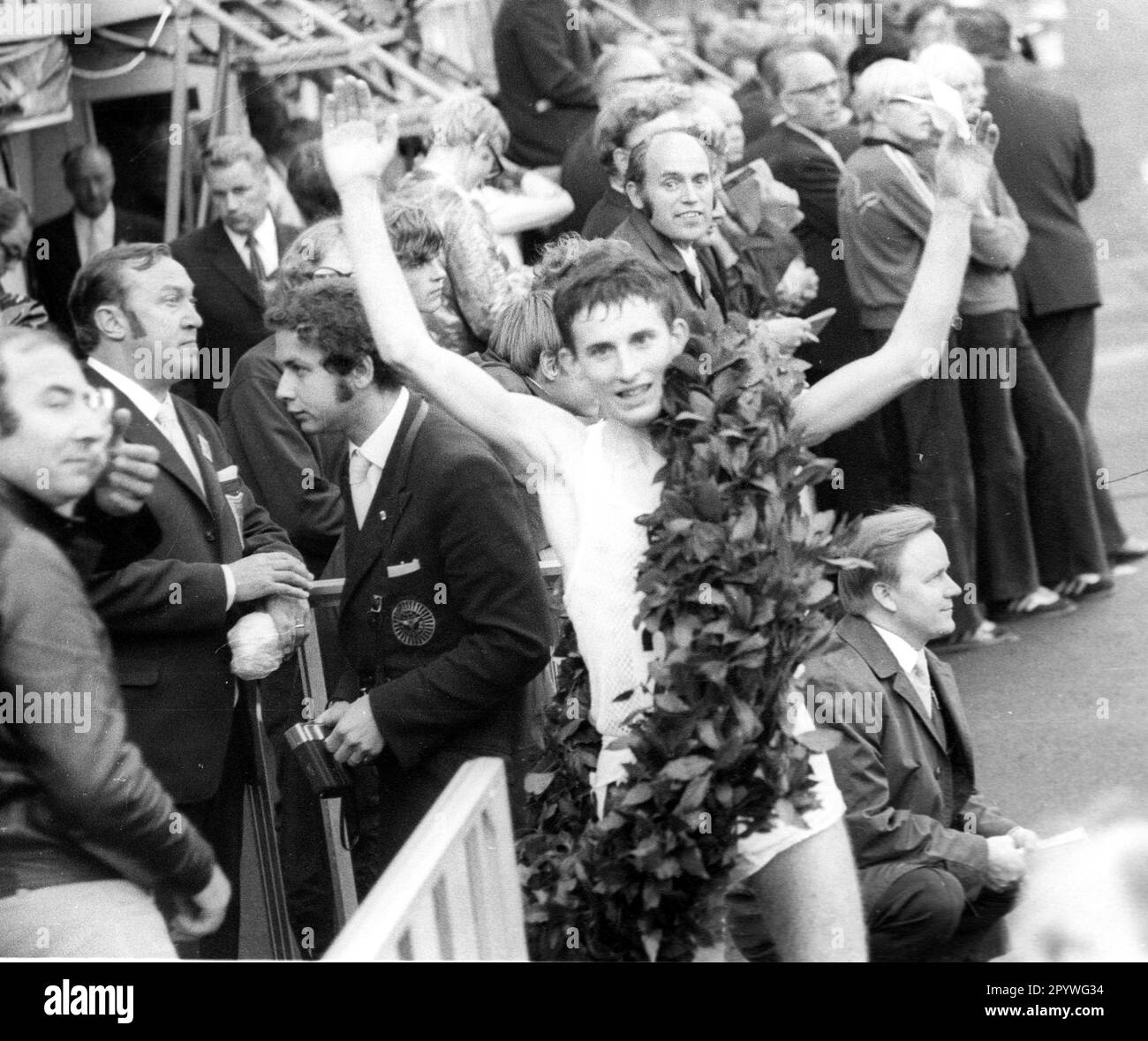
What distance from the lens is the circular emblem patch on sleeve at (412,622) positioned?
3.72 meters

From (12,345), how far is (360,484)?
782 millimetres

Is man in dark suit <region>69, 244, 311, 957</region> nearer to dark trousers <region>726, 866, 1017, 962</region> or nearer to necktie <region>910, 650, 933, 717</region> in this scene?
dark trousers <region>726, 866, 1017, 962</region>

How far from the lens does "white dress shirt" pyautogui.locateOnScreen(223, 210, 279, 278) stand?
5.44m

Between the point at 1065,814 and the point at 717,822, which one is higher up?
the point at 717,822

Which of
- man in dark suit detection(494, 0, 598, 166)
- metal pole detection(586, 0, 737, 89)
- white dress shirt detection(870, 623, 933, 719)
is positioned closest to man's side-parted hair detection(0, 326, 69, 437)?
white dress shirt detection(870, 623, 933, 719)

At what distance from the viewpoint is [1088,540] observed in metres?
5.09

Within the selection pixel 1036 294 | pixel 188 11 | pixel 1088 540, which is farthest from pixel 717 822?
pixel 188 11

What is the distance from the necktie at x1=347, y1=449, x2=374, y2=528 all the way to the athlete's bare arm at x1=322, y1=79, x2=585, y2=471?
0.39 m

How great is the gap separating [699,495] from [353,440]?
0.94 metres

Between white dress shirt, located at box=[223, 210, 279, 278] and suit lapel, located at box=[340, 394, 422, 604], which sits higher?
white dress shirt, located at box=[223, 210, 279, 278]

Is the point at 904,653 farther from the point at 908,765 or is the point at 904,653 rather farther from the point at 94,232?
the point at 94,232

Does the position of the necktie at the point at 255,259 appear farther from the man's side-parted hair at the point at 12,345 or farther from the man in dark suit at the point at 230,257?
the man's side-parted hair at the point at 12,345

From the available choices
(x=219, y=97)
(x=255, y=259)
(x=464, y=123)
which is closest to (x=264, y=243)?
(x=255, y=259)
